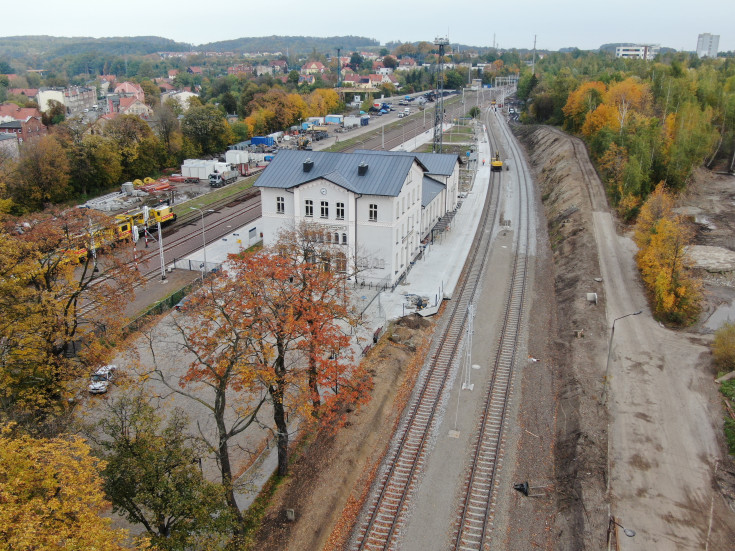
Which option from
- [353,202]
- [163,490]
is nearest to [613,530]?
[163,490]

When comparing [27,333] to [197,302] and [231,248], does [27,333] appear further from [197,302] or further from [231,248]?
[231,248]

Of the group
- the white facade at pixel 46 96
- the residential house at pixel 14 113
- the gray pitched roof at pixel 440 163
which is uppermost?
the white facade at pixel 46 96

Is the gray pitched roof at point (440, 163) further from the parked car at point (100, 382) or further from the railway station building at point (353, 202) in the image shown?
the parked car at point (100, 382)

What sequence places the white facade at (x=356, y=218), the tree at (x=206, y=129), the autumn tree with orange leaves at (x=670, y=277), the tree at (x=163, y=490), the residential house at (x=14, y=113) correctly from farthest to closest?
the residential house at (x=14, y=113), the tree at (x=206, y=129), the white facade at (x=356, y=218), the autumn tree with orange leaves at (x=670, y=277), the tree at (x=163, y=490)

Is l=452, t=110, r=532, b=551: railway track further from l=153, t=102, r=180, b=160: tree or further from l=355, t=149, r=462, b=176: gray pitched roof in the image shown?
l=153, t=102, r=180, b=160: tree

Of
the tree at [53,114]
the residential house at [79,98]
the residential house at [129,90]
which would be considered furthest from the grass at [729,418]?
the residential house at [129,90]

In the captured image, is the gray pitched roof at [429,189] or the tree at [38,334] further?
the gray pitched roof at [429,189]

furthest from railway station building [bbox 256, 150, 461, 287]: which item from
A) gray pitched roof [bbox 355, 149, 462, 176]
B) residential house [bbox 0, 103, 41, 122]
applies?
residential house [bbox 0, 103, 41, 122]

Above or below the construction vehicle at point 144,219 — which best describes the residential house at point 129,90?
above
